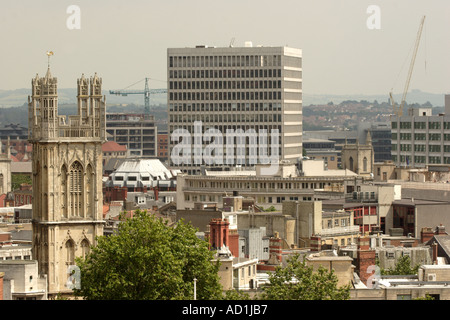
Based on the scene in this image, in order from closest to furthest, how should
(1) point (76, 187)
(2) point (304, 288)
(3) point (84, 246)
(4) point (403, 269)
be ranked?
1. (2) point (304, 288)
2. (3) point (84, 246)
3. (4) point (403, 269)
4. (1) point (76, 187)

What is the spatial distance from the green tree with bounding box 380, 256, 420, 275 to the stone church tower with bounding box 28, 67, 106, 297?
604 inches

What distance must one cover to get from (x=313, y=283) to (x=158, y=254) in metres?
5.98

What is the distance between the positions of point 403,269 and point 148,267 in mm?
25322

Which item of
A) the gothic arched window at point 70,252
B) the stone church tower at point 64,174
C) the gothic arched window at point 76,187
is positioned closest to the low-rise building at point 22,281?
the stone church tower at point 64,174

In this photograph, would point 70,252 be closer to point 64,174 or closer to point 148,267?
point 64,174

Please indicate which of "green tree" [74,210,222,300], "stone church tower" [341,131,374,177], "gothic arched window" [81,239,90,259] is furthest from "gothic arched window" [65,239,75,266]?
"stone church tower" [341,131,374,177]

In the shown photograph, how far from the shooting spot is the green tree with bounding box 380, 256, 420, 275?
240 ft

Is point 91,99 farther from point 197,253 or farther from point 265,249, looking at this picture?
point 197,253

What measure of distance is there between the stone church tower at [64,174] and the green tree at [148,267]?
14.5 metres

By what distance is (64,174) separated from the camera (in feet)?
243

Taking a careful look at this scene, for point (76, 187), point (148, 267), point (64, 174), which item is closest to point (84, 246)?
point (76, 187)

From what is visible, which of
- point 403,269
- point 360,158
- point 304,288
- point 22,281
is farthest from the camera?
point 360,158

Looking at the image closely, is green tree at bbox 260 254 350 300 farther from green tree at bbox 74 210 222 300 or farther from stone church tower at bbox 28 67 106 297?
stone church tower at bbox 28 67 106 297

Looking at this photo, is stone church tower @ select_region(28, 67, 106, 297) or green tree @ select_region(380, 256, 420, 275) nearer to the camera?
stone church tower @ select_region(28, 67, 106, 297)
